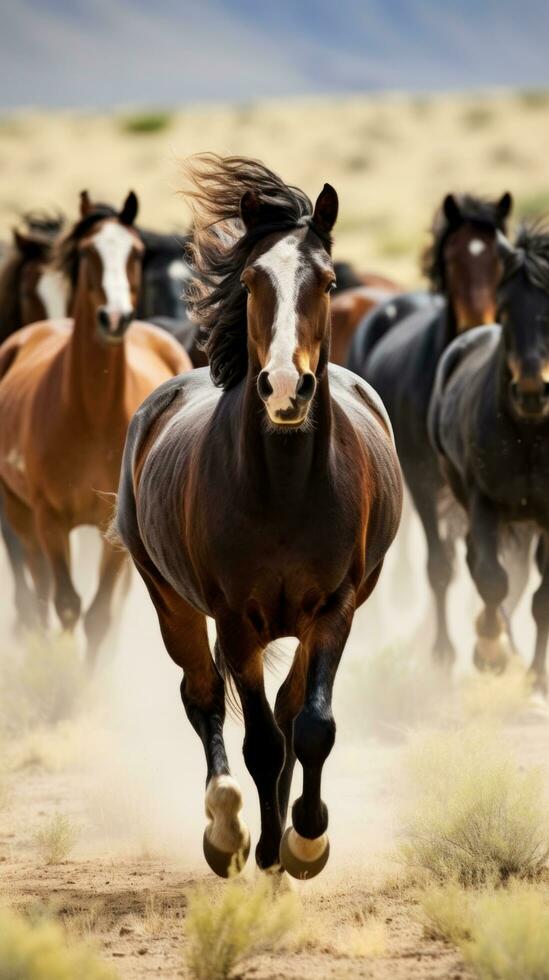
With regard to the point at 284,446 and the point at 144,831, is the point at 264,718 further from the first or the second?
the point at 144,831

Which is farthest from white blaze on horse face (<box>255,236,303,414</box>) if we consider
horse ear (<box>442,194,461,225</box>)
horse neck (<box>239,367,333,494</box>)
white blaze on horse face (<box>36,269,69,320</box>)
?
white blaze on horse face (<box>36,269,69,320</box>)

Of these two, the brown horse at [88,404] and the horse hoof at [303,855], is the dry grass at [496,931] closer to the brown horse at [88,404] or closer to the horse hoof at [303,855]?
the horse hoof at [303,855]

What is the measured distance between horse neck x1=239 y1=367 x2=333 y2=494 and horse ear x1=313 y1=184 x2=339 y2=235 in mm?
499

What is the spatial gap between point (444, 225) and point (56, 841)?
6.40 metres

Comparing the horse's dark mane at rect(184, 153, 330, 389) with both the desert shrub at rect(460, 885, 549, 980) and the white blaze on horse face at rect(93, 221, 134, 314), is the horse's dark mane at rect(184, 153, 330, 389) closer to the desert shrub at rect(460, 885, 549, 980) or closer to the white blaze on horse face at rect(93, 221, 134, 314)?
the desert shrub at rect(460, 885, 549, 980)

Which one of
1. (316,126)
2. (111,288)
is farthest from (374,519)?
(316,126)

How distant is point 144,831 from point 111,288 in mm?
3654

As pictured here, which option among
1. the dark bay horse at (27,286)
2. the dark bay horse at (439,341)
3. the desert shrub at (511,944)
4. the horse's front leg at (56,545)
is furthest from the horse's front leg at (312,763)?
the dark bay horse at (27,286)

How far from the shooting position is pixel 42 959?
386 centimetres

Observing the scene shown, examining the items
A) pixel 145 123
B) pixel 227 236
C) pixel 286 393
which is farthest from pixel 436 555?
pixel 145 123

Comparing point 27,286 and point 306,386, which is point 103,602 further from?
point 306,386

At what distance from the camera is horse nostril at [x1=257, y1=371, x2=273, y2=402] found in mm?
4504

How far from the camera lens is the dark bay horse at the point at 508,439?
27.3ft

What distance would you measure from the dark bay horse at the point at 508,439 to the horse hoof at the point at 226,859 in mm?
3848
